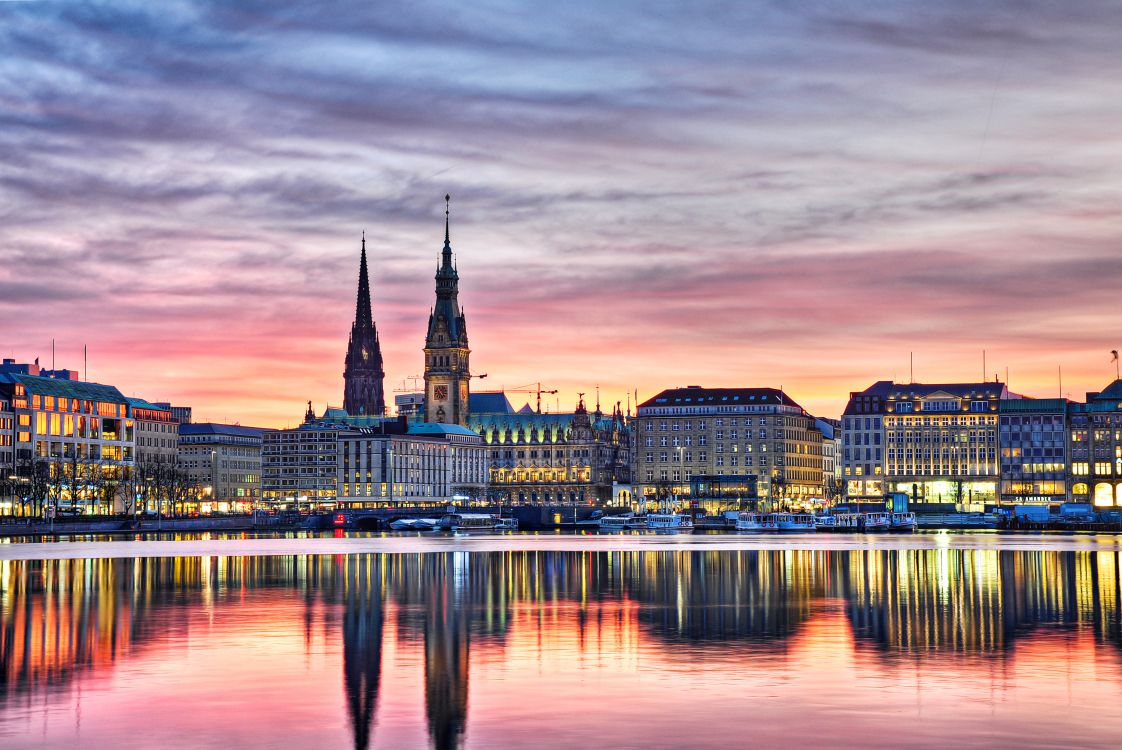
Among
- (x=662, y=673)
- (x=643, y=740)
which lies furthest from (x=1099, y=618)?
(x=643, y=740)

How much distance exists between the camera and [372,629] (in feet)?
171

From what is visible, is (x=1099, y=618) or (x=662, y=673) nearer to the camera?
(x=662, y=673)

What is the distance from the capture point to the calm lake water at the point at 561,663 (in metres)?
31.5

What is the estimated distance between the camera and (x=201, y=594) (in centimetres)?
6988

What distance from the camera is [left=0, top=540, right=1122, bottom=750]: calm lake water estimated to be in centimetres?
3155

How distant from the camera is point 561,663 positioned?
139ft

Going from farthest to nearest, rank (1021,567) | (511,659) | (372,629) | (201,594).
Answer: (1021,567) < (201,594) < (372,629) < (511,659)

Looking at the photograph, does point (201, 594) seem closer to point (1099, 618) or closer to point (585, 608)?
point (585, 608)

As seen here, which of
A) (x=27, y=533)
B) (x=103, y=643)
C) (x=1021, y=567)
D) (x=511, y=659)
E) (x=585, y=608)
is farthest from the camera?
(x=27, y=533)

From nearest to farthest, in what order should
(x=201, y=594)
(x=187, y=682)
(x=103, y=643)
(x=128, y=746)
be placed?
(x=128, y=746) → (x=187, y=682) → (x=103, y=643) → (x=201, y=594)

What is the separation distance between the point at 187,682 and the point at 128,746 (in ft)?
29.2

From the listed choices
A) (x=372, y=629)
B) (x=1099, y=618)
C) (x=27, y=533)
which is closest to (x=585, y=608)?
(x=372, y=629)

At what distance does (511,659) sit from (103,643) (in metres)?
12.7

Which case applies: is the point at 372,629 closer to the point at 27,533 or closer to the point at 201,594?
the point at 201,594
